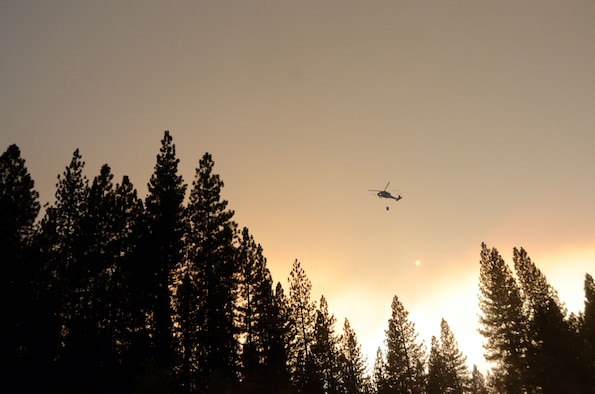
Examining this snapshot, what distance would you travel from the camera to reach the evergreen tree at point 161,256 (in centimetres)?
2458

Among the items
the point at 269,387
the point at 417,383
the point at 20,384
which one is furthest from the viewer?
the point at 417,383

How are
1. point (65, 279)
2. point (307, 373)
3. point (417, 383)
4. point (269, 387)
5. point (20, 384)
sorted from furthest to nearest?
1. point (417, 383)
2. point (307, 373)
3. point (269, 387)
4. point (65, 279)
5. point (20, 384)

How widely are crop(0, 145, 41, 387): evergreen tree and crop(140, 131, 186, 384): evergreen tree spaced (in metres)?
6.16

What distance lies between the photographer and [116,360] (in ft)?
81.4

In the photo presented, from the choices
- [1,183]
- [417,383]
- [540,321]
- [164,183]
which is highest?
[164,183]

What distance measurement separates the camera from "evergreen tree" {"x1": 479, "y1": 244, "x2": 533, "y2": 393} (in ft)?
111

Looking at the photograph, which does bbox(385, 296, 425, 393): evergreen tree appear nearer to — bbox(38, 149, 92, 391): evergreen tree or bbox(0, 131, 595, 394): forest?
bbox(0, 131, 595, 394): forest

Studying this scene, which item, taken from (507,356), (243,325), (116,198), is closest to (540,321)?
(507,356)

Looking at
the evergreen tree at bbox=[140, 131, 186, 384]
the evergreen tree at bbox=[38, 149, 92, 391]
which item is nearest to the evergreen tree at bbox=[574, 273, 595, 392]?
the evergreen tree at bbox=[140, 131, 186, 384]

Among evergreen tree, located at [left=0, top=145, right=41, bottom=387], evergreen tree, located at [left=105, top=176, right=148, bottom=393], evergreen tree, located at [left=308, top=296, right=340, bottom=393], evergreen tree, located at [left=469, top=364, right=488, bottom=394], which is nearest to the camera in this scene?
evergreen tree, located at [left=0, top=145, right=41, bottom=387]

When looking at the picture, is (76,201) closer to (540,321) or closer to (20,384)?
(20,384)

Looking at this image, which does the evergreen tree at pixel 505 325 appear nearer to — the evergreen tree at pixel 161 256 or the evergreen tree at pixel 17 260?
the evergreen tree at pixel 161 256

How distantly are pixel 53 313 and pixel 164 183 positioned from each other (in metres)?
10.8

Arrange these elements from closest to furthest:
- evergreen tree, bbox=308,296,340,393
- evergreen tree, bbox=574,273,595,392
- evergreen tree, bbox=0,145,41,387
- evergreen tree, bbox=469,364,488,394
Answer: evergreen tree, bbox=0,145,41,387, evergreen tree, bbox=574,273,595,392, evergreen tree, bbox=308,296,340,393, evergreen tree, bbox=469,364,488,394
